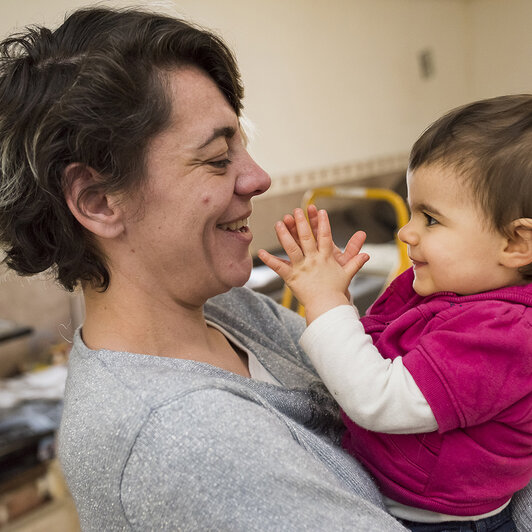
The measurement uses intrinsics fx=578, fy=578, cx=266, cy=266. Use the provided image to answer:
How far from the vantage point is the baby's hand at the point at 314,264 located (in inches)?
36.6

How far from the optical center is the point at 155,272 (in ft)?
3.24

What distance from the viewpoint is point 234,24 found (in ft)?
11.5

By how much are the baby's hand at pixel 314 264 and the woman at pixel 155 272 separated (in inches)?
3.5

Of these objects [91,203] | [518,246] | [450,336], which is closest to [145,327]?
[91,203]

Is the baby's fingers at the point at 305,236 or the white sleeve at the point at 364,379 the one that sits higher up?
the baby's fingers at the point at 305,236

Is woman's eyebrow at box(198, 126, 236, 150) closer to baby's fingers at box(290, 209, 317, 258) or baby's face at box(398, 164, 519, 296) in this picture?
baby's fingers at box(290, 209, 317, 258)

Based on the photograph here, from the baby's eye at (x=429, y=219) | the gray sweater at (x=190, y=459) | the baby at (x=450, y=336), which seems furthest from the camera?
the baby's eye at (x=429, y=219)

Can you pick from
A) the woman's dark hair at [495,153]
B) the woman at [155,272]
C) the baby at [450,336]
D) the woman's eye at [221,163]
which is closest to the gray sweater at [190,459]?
the woman at [155,272]

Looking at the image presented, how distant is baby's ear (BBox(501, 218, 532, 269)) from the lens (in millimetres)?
868

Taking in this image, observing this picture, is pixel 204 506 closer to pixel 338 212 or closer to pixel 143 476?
pixel 143 476

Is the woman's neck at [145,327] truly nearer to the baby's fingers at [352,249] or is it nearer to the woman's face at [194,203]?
the woman's face at [194,203]

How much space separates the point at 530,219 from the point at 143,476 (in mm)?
652

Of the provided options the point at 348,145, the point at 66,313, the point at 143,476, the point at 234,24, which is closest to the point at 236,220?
the point at 143,476

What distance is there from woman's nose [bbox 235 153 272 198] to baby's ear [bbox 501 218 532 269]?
1.32 feet
